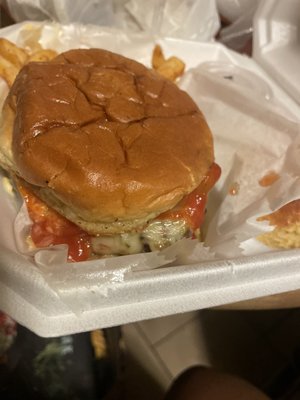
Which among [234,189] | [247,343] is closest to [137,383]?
[247,343]

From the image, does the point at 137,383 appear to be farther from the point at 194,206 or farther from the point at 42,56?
the point at 42,56

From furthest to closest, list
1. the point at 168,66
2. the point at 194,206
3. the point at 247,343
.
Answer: the point at 247,343, the point at 168,66, the point at 194,206

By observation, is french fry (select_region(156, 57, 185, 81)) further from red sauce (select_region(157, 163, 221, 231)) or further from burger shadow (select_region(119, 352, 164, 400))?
burger shadow (select_region(119, 352, 164, 400))

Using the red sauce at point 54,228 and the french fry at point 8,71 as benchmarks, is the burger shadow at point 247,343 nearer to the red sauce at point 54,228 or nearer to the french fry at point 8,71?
the red sauce at point 54,228

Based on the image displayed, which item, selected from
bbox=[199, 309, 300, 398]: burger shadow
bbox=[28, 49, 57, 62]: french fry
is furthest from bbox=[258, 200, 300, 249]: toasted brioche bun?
bbox=[199, 309, 300, 398]: burger shadow

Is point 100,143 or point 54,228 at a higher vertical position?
point 100,143


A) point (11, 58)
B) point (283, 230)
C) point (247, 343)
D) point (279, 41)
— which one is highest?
→ point (11, 58)

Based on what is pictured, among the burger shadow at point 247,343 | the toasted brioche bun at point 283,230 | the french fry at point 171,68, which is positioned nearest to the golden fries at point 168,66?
the french fry at point 171,68
